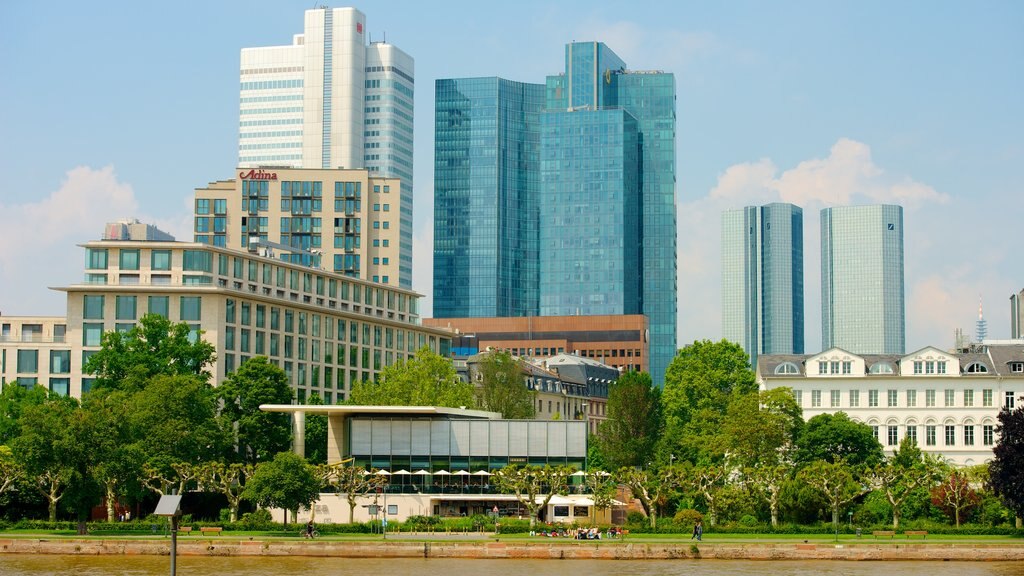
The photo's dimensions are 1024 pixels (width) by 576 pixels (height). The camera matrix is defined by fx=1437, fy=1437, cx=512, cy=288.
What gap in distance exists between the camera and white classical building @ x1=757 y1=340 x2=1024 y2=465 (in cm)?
15362

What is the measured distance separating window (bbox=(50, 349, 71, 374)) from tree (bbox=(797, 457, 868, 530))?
8493 cm

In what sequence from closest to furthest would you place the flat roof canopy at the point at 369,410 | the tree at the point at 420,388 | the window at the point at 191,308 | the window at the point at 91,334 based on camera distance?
the flat roof canopy at the point at 369,410
the tree at the point at 420,388
the window at the point at 91,334
the window at the point at 191,308

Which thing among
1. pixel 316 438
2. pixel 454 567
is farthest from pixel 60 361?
pixel 454 567

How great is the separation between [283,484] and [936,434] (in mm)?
76224

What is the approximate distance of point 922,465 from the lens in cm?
12862

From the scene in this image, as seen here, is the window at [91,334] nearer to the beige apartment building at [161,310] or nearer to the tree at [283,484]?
the beige apartment building at [161,310]

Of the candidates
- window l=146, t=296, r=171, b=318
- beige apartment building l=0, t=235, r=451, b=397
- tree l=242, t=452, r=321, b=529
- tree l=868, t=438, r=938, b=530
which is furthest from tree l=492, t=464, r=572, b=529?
window l=146, t=296, r=171, b=318

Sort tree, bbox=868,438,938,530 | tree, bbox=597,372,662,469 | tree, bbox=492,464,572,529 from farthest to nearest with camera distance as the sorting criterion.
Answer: tree, bbox=597,372,662,469 → tree, bbox=492,464,572,529 → tree, bbox=868,438,938,530

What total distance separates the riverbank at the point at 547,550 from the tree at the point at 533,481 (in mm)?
15434

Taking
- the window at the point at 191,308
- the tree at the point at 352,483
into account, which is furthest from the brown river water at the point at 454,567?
the window at the point at 191,308

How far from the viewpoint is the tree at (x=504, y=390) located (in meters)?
172

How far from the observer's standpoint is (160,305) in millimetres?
162000

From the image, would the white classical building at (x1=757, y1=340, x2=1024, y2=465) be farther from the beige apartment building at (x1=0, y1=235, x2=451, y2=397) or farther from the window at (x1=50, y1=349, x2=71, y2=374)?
the window at (x1=50, y1=349, x2=71, y2=374)

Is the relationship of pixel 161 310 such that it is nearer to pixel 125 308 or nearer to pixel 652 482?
pixel 125 308
